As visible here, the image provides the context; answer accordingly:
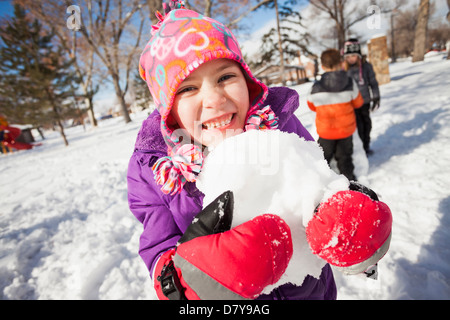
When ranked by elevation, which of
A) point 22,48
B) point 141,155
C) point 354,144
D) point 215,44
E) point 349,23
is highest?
point 22,48

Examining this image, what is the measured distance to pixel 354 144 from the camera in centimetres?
334

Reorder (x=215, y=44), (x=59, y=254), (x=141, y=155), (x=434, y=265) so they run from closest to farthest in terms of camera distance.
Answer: (x=215, y=44) → (x=141, y=155) → (x=434, y=265) → (x=59, y=254)

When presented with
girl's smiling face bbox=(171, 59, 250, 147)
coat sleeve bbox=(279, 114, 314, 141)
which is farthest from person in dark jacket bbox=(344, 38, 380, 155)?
girl's smiling face bbox=(171, 59, 250, 147)

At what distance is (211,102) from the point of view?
3.00ft

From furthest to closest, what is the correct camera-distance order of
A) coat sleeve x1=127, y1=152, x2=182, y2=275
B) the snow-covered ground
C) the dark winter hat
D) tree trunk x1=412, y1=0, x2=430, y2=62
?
tree trunk x1=412, y1=0, x2=430, y2=62 → the dark winter hat → the snow-covered ground → coat sleeve x1=127, y1=152, x2=182, y2=275

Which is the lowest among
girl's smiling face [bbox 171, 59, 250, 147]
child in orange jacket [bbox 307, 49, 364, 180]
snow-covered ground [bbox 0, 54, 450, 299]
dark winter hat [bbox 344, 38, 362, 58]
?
snow-covered ground [bbox 0, 54, 450, 299]

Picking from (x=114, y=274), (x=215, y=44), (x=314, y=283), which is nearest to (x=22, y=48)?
(x=114, y=274)

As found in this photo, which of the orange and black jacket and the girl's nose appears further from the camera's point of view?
the orange and black jacket

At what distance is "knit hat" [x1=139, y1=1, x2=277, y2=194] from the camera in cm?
91

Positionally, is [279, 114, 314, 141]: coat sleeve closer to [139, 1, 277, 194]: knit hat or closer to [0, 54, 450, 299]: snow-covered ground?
[139, 1, 277, 194]: knit hat

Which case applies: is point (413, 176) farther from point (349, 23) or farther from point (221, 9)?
point (349, 23)

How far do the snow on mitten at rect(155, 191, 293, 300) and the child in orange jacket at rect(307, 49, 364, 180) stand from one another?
2.85 m

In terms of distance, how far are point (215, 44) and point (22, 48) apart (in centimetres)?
1598

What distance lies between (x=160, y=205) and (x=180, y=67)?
0.66 metres
